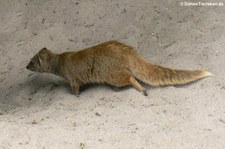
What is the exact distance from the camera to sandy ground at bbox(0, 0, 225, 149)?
132 inches

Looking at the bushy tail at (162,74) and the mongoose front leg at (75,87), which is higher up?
the bushy tail at (162,74)

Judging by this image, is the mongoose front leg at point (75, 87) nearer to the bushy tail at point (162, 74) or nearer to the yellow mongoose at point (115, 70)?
the yellow mongoose at point (115, 70)

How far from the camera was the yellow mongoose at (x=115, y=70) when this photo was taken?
4.13m

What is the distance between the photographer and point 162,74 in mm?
4148

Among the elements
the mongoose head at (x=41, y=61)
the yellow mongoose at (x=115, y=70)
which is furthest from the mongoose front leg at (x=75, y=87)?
the mongoose head at (x=41, y=61)

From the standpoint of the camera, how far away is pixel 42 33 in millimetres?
5418

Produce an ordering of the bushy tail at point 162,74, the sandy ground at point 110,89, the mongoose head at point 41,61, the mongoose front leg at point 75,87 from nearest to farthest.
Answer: the sandy ground at point 110,89 → the bushy tail at point 162,74 → the mongoose front leg at point 75,87 → the mongoose head at point 41,61

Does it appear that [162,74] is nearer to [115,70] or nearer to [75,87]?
[115,70]

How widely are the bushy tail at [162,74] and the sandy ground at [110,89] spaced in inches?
2.7

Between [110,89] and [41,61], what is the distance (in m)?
0.90

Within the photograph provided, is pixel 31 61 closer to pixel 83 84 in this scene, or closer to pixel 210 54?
pixel 83 84

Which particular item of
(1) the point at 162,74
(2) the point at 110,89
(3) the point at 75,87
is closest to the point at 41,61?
(3) the point at 75,87

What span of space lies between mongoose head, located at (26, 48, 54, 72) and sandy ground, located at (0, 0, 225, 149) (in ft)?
0.62

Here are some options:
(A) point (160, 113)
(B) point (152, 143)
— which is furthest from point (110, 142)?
(A) point (160, 113)
